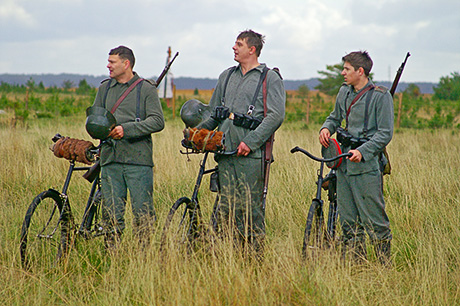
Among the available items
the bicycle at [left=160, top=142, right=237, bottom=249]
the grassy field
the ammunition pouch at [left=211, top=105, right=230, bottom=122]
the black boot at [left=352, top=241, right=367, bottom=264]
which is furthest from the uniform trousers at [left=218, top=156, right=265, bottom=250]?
the black boot at [left=352, top=241, right=367, bottom=264]

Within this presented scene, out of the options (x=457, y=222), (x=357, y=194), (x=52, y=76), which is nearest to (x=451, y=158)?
(x=457, y=222)

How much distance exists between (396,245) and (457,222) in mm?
888

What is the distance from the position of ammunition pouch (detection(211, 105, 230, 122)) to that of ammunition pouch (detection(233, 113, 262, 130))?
73 millimetres

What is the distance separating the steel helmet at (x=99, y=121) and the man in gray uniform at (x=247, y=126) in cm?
82

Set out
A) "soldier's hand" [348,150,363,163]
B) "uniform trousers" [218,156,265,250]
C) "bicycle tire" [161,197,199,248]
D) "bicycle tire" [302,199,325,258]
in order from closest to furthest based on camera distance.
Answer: "bicycle tire" [161,197,199,248]
"soldier's hand" [348,150,363,163]
"bicycle tire" [302,199,325,258]
"uniform trousers" [218,156,265,250]

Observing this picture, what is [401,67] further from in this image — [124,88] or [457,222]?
[124,88]

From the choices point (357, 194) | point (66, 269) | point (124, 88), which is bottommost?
point (66, 269)

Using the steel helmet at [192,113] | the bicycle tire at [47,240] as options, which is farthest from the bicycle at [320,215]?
the bicycle tire at [47,240]

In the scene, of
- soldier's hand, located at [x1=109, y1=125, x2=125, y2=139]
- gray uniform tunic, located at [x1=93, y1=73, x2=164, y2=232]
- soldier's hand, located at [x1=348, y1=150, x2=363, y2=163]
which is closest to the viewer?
soldier's hand, located at [x1=348, y1=150, x2=363, y2=163]

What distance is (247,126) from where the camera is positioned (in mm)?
4578

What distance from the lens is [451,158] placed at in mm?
9898

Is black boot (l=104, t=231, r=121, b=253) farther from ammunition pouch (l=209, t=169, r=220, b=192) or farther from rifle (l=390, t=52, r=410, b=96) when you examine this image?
rifle (l=390, t=52, r=410, b=96)

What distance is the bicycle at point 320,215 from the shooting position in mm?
4219

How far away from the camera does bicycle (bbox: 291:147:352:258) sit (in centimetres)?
422
